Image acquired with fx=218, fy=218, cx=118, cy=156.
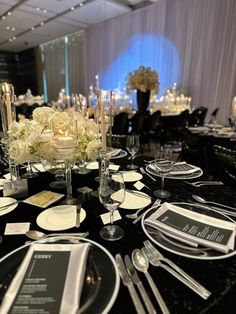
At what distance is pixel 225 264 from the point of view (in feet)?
2.07

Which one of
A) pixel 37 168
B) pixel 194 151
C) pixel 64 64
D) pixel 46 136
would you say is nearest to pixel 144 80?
pixel 194 151

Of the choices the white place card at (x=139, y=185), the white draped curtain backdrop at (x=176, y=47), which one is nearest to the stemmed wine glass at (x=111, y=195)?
the white place card at (x=139, y=185)

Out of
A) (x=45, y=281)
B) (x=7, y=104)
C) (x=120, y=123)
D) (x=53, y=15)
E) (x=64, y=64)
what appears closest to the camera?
(x=45, y=281)

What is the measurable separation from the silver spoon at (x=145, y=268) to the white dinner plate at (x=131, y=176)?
2.05 ft

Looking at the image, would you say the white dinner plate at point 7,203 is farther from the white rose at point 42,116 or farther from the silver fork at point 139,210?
the silver fork at point 139,210

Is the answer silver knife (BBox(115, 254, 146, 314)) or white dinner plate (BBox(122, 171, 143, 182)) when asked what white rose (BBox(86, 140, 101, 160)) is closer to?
white dinner plate (BBox(122, 171, 143, 182))

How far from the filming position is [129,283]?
22.1 inches

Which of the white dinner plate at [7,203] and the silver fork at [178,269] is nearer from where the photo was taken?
the silver fork at [178,269]

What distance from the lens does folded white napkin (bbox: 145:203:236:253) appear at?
0.70 metres

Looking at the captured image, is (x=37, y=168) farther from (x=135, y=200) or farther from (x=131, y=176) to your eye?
(x=135, y=200)

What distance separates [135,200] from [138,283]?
1.56 ft

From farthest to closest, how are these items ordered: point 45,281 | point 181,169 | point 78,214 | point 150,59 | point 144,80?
point 150,59 → point 144,80 → point 181,169 → point 78,214 → point 45,281

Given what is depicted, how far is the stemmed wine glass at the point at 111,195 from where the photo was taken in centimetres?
78

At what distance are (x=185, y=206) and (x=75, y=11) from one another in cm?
781
